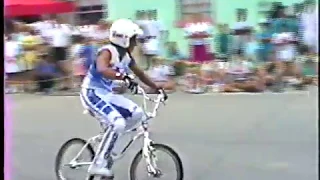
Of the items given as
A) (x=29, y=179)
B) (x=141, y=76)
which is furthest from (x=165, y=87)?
(x=29, y=179)

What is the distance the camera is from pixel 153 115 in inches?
157

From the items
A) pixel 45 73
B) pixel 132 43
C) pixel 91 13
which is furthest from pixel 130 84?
pixel 45 73

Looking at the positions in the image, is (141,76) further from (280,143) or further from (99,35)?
(280,143)

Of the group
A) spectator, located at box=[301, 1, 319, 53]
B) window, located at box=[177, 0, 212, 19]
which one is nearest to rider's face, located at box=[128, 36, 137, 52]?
window, located at box=[177, 0, 212, 19]

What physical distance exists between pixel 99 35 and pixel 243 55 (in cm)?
74

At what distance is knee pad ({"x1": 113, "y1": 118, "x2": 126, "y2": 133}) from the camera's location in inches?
157

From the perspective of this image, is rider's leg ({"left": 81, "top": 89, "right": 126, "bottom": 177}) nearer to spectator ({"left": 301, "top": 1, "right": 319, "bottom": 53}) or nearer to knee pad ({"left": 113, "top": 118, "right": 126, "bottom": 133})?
knee pad ({"left": 113, "top": 118, "right": 126, "bottom": 133})

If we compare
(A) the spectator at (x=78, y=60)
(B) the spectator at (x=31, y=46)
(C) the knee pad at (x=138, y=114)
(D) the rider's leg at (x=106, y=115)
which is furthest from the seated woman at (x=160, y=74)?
(B) the spectator at (x=31, y=46)

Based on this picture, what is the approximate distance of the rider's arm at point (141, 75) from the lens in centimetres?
396

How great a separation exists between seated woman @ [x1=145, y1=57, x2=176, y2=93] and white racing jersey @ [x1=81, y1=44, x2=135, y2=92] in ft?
0.39

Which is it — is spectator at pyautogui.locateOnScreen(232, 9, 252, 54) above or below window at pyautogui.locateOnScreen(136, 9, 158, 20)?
below

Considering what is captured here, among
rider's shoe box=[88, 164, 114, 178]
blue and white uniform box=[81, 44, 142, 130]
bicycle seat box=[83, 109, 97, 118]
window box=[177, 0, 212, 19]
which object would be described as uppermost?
window box=[177, 0, 212, 19]

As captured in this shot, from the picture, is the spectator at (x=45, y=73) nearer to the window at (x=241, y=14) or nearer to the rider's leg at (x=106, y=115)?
the rider's leg at (x=106, y=115)

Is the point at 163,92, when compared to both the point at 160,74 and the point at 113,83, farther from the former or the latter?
the point at 113,83
